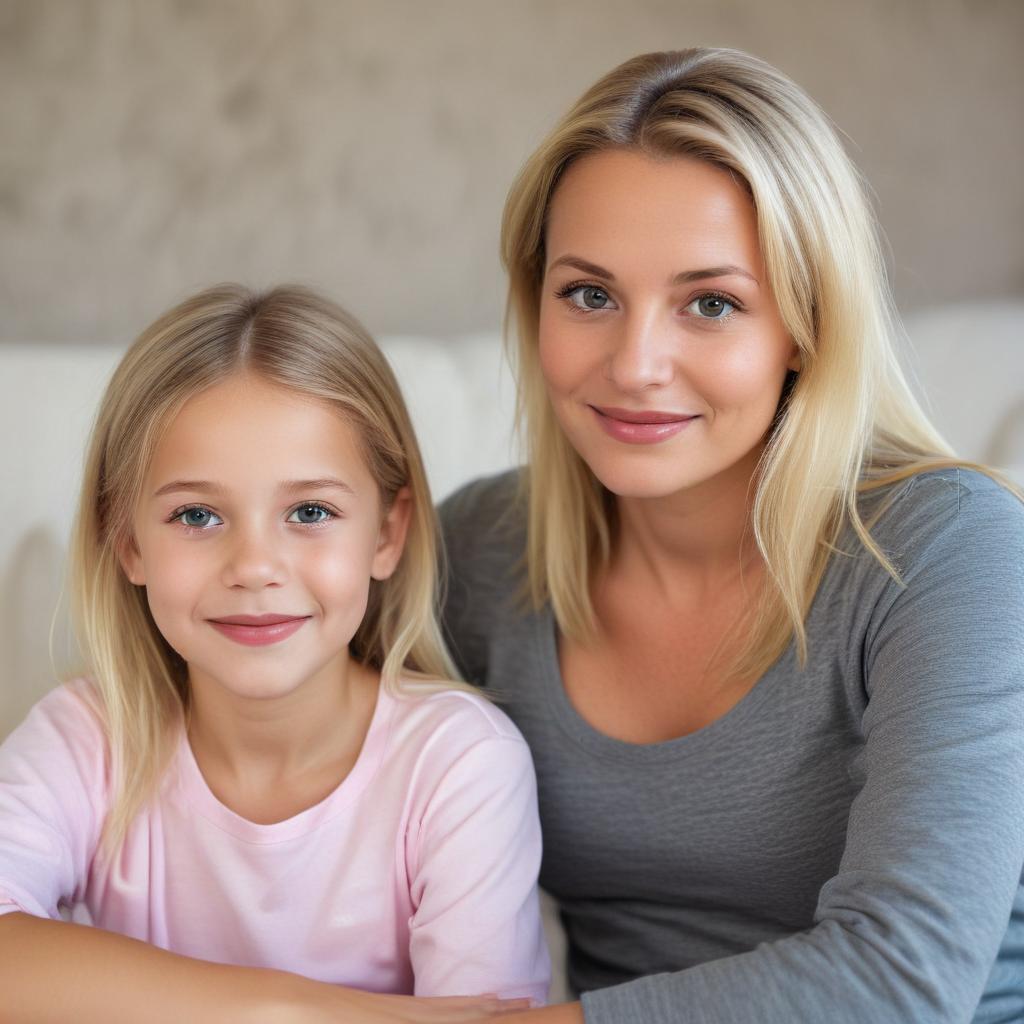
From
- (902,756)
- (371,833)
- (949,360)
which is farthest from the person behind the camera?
(949,360)

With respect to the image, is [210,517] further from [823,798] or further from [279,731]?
[823,798]

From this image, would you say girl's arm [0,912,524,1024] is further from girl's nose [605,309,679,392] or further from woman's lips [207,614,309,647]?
girl's nose [605,309,679,392]

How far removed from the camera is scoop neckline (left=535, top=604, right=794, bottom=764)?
1.46m

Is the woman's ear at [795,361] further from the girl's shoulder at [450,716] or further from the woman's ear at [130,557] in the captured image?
the woman's ear at [130,557]

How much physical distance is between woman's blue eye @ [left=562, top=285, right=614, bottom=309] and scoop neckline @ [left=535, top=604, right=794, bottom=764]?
0.41m

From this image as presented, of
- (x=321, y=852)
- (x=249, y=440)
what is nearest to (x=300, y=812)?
(x=321, y=852)

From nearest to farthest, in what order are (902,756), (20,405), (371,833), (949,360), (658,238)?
1. (902,756)
2. (658,238)
3. (371,833)
4. (20,405)
5. (949,360)

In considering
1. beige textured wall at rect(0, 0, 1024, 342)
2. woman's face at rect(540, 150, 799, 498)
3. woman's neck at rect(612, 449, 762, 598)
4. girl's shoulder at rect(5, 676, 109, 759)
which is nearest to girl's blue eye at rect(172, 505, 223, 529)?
girl's shoulder at rect(5, 676, 109, 759)

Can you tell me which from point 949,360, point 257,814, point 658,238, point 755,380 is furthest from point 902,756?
point 949,360

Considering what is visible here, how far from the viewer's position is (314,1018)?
1228 mm

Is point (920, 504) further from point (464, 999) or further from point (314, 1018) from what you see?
point (314, 1018)

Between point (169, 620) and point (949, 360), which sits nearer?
point (169, 620)

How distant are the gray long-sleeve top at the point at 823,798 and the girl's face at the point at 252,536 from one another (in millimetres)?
328

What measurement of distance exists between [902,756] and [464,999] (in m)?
0.46
